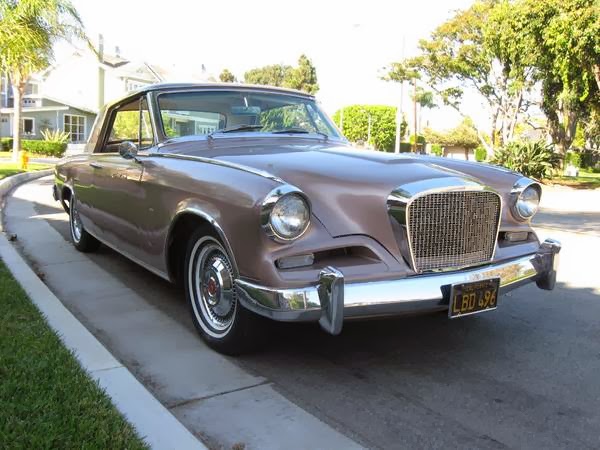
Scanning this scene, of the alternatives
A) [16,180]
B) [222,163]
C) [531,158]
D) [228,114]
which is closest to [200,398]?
[222,163]

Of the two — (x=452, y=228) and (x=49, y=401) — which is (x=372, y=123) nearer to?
(x=452, y=228)

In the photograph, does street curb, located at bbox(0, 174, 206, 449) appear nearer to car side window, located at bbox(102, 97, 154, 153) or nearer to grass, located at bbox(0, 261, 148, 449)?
grass, located at bbox(0, 261, 148, 449)

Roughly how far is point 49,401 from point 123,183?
7.52 feet

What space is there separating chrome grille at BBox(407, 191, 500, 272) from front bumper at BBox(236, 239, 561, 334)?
0.41ft

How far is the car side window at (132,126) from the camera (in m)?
4.55

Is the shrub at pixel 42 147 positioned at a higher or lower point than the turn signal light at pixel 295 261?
higher

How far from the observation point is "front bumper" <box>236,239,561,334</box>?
2.79 metres

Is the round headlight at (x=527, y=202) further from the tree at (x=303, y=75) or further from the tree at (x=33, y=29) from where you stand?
the tree at (x=303, y=75)

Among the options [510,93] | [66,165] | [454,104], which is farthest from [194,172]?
[454,104]

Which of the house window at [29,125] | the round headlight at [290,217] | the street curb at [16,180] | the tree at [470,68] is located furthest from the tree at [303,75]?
the round headlight at [290,217]

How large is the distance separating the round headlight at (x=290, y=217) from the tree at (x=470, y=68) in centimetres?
2504

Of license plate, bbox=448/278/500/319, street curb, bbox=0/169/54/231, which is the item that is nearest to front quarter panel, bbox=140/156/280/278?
license plate, bbox=448/278/500/319

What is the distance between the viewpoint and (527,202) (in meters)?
3.85

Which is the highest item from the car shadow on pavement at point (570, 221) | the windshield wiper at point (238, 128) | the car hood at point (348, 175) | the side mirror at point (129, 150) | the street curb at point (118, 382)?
the windshield wiper at point (238, 128)
